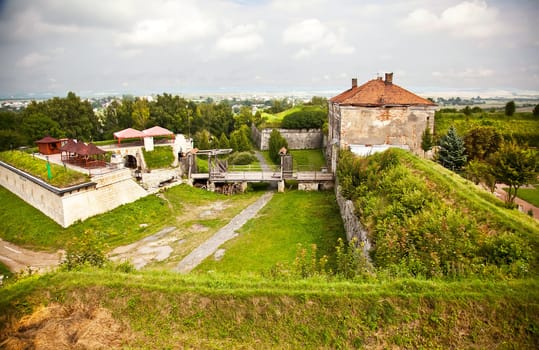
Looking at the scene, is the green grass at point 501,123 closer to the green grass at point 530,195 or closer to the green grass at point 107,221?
the green grass at point 530,195

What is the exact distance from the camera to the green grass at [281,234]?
46.6 ft

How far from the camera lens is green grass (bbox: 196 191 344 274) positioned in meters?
14.2

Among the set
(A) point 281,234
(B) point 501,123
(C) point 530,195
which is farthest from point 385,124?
(B) point 501,123

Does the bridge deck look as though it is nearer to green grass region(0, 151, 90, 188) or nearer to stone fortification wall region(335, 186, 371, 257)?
stone fortification wall region(335, 186, 371, 257)

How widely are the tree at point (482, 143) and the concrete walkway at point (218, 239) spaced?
14.1 m

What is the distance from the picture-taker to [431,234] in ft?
31.5

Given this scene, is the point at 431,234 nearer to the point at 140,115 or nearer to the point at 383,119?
the point at 383,119

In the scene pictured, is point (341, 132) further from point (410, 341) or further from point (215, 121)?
point (215, 121)

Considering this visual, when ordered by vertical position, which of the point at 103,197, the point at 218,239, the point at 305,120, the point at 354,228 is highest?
the point at 305,120

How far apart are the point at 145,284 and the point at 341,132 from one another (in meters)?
18.3

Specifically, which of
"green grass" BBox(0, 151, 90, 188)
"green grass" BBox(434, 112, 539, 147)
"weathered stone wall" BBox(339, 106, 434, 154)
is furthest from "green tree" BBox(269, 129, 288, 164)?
"green grass" BBox(0, 151, 90, 188)

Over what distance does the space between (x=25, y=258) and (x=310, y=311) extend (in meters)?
15.2

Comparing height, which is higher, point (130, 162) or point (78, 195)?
point (130, 162)

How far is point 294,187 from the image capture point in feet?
86.2
